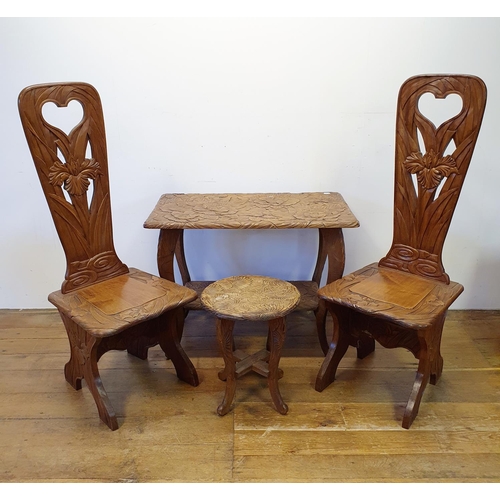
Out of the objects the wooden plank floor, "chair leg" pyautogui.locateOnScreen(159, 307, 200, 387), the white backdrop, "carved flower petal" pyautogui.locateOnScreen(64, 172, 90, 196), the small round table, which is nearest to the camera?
the wooden plank floor

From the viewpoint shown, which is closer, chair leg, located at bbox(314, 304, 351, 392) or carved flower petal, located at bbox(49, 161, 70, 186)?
carved flower petal, located at bbox(49, 161, 70, 186)

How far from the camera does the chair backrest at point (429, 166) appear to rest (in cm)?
204

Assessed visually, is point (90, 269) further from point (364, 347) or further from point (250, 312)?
point (364, 347)

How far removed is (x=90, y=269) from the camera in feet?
7.41

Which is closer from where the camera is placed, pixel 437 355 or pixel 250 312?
pixel 250 312

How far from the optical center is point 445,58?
2.51 meters

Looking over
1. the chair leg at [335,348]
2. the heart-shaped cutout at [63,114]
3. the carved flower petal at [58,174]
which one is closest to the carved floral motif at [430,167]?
the chair leg at [335,348]

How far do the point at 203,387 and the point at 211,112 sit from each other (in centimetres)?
139

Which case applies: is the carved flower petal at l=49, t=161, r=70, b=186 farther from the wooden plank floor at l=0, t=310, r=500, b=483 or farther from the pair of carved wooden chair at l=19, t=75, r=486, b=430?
the wooden plank floor at l=0, t=310, r=500, b=483

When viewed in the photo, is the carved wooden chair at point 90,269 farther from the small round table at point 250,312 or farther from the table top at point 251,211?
the table top at point 251,211

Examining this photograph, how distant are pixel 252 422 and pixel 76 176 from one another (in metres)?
1.29

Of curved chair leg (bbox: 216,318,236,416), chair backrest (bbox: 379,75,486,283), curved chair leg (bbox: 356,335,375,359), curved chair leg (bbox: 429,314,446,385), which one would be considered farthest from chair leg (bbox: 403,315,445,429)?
curved chair leg (bbox: 216,318,236,416)

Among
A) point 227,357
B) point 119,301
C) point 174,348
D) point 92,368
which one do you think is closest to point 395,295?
point 227,357

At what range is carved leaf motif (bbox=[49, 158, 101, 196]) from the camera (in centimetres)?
207
